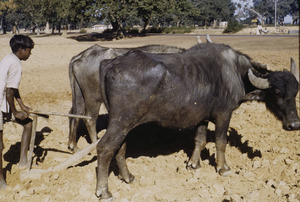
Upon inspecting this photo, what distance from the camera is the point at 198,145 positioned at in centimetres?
507

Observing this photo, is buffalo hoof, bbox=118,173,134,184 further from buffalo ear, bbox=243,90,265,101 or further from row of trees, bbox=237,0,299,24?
row of trees, bbox=237,0,299,24

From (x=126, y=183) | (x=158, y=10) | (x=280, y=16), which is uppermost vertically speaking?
(x=280, y=16)

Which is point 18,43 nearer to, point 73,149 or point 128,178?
point 73,149

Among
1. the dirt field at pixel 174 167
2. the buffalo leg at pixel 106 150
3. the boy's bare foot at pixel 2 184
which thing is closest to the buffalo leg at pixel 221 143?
the dirt field at pixel 174 167

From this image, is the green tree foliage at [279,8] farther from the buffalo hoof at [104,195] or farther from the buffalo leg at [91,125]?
the buffalo hoof at [104,195]

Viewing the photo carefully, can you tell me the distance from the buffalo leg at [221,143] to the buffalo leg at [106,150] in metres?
1.70

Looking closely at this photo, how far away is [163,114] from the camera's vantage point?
4066mm

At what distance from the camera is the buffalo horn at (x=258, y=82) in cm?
474

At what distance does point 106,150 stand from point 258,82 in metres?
2.71

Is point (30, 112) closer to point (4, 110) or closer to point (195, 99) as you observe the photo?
point (4, 110)

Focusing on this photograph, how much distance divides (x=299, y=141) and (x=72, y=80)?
4.62 m

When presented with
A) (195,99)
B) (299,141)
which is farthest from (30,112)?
(299,141)

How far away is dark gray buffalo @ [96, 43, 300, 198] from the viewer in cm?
387

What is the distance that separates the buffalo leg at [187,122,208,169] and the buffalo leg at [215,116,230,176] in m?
0.31
